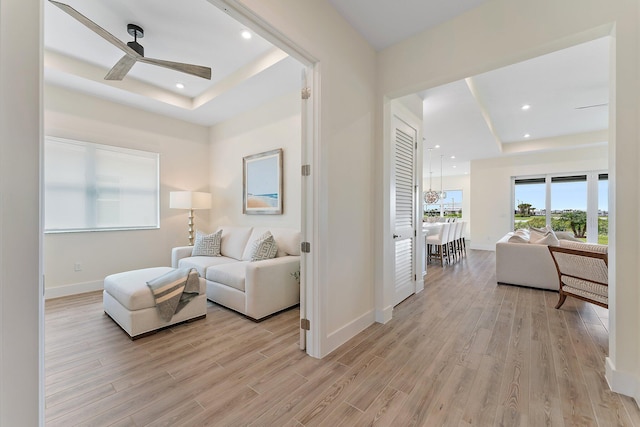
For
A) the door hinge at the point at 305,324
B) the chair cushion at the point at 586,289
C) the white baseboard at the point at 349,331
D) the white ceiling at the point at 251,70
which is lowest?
the white baseboard at the point at 349,331

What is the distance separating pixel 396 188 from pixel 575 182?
688cm

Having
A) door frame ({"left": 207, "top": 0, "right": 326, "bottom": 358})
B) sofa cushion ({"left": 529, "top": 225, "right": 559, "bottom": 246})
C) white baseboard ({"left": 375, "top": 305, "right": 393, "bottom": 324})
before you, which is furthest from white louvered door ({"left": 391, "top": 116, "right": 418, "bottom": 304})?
sofa cushion ({"left": 529, "top": 225, "right": 559, "bottom": 246})

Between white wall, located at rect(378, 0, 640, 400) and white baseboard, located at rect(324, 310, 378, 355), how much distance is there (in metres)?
1.69

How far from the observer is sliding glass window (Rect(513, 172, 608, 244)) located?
648 cm

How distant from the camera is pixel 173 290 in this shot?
8.25 ft

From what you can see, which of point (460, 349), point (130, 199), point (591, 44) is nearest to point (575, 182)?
point (591, 44)

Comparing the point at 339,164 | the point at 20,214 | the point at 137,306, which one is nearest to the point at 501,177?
the point at 339,164

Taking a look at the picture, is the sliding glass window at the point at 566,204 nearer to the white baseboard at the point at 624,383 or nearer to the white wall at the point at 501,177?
the white wall at the point at 501,177

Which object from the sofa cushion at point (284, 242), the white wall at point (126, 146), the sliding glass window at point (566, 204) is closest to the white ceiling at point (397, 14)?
the sofa cushion at point (284, 242)

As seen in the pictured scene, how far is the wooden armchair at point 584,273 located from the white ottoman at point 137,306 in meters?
4.00

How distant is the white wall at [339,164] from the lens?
2.00 metres

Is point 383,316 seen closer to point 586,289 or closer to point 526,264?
point 586,289

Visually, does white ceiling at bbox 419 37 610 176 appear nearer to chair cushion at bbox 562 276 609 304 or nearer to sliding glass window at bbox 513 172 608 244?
sliding glass window at bbox 513 172 608 244

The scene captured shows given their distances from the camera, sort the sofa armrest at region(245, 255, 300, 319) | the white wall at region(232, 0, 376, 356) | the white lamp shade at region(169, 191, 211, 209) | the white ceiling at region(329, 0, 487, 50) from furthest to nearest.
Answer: the white lamp shade at region(169, 191, 211, 209) < the sofa armrest at region(245, 255, 300, 319) < the white ceiling at region(329, 0, 487, 50) < the white wall at region(232, 0, 376, 356)
